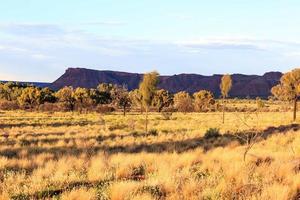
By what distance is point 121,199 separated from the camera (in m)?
8.17

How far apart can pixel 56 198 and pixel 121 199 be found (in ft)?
4.19

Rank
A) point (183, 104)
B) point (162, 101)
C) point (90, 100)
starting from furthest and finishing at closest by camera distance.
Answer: point (183, 104) → point (162, 101) → point (90, 100)

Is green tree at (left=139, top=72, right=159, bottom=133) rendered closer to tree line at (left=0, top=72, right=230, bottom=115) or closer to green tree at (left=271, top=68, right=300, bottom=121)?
green tree at (left=271, top=68, right=300, bottom=121)

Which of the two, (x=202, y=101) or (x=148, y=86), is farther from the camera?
(x=202, y=101)

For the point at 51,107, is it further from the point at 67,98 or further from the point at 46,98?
the point at 67,98

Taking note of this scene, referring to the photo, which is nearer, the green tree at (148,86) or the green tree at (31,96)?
the green tree at (148,86)

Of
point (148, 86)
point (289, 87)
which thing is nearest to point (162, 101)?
point (289, 87)

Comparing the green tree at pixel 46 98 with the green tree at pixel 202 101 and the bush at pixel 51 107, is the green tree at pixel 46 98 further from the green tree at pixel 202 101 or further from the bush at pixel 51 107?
the green tree at pixel 202 101

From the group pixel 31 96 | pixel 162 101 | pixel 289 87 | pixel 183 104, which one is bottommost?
pixel 183 104

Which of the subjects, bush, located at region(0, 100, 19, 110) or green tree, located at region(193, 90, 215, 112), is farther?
green tree, located at region(193, 90, 215, 112)

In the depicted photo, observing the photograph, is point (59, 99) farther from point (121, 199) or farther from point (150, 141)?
point (121, 199)

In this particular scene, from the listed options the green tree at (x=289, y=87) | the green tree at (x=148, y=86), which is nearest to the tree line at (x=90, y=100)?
the green tree at (x=289, y=87)

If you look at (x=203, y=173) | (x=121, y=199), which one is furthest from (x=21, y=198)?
(x=203, y=173)

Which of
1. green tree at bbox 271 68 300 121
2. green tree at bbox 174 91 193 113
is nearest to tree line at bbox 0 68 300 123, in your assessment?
green tree at bbox 174 91 193 113
